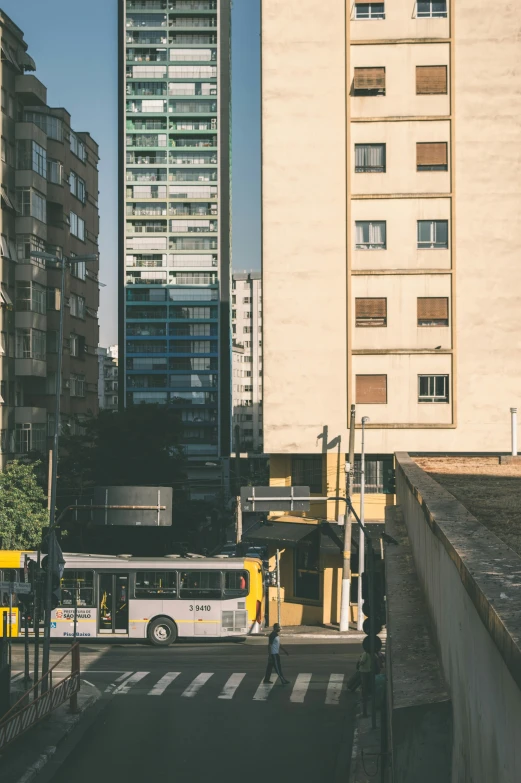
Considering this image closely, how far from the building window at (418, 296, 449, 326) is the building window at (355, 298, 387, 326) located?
1502 millimetres

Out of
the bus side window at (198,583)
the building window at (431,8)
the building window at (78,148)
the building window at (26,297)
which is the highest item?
the building window at (431,8)

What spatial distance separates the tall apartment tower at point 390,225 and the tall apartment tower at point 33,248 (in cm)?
1502

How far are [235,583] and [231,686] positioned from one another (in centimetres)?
781

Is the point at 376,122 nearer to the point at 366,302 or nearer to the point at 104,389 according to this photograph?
the point at 366,302

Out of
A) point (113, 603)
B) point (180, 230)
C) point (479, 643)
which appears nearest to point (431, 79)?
point (113, 603)

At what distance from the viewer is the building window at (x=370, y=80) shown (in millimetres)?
41219

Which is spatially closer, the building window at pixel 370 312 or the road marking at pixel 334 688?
the road marking at pixel 334 688

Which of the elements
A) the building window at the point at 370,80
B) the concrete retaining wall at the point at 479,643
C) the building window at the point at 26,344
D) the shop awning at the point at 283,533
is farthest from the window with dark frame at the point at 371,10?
the concrete retaining wall at the point at 479,643

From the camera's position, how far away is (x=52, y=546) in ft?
76.3

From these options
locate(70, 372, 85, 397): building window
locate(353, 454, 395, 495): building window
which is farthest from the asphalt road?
locate(70, 372, 85, 397): building window

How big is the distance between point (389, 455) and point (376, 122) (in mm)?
13363

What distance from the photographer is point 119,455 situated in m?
49.6

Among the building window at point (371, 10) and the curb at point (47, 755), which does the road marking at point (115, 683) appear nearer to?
the curb at point (47, 755)

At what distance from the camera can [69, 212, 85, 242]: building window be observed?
191 feet
